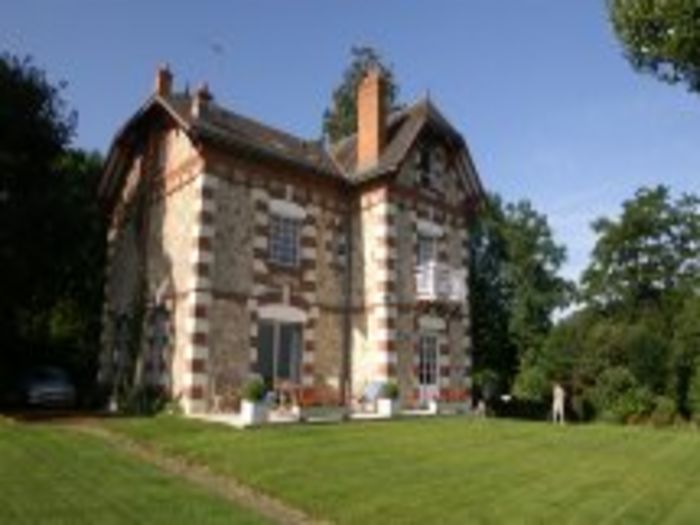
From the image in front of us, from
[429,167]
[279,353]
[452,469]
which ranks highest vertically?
[429,167]

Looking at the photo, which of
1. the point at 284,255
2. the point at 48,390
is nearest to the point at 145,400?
the point at 48,390

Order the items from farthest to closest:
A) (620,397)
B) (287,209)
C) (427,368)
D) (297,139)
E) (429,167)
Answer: (620,397) → (297,139) → (429,167) → (427,368) → (287,209)

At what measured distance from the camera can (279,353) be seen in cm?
2556

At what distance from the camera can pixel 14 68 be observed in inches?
1114

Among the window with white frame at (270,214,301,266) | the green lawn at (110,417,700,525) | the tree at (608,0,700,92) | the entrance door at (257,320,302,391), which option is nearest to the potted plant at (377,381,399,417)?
the green lawn at (110,417,700,525)

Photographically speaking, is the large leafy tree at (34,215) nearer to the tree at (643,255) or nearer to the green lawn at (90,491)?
the green lawn at (90,491)

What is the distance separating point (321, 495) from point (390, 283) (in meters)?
14.1

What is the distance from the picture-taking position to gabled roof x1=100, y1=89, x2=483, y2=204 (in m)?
25.2

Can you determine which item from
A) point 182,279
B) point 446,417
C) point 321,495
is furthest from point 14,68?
point 321,495

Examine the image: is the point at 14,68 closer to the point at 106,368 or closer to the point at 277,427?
the point at 106,368

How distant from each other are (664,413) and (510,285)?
1318cm

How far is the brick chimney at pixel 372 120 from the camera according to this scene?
29.0 meters

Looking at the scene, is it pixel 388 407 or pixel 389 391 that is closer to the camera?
pixel 388 407

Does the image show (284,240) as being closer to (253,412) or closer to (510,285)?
(253,412)
